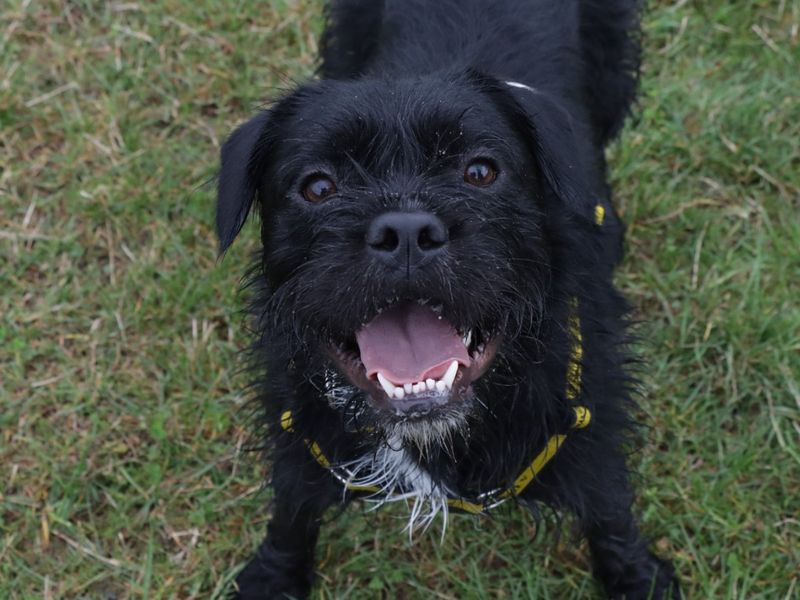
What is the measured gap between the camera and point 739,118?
459 cm

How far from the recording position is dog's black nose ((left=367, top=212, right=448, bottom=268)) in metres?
2.24

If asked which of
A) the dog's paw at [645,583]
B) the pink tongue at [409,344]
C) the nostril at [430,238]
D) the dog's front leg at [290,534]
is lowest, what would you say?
the dog's paw at [645,583]

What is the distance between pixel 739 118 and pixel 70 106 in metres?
3.24

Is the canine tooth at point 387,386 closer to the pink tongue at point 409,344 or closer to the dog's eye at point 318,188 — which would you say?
the pink tongue at point 409,344

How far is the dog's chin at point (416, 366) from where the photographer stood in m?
2.43

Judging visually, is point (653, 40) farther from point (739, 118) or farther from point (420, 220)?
point (420, 220)

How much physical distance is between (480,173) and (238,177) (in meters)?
0.67

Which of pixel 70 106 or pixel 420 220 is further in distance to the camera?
pixel 70 106

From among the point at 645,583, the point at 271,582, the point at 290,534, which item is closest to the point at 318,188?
the point at 290,534

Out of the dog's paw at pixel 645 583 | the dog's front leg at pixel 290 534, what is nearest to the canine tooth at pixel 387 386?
the dog's front leg at pixel 290 534

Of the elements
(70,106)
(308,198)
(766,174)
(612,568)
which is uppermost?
(308,198)

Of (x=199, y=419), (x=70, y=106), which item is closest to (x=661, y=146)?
(x=199, y=419)

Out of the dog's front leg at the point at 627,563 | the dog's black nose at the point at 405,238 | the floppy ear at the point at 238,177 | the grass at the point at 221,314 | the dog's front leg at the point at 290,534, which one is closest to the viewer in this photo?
the dog's black nose at the point at 405,238

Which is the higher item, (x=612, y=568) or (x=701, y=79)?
(x=701, y=79)
